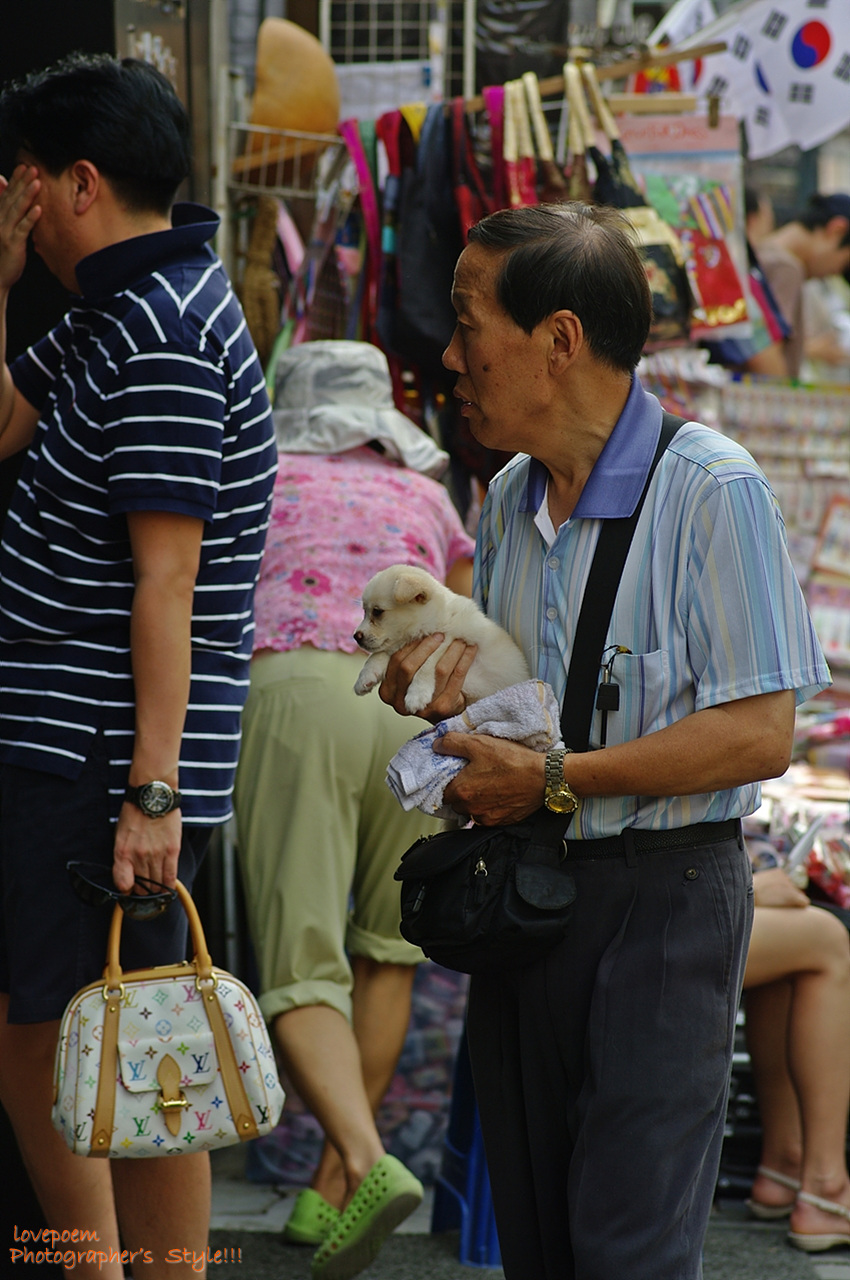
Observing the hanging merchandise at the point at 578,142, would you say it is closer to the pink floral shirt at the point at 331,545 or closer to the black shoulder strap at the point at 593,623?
the pink floral shirt at the point at 331,545

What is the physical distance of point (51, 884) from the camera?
2.34 metres

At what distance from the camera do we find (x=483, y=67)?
6.13m

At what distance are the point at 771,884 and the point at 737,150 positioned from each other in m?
2.98

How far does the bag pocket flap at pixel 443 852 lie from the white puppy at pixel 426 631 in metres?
0.25

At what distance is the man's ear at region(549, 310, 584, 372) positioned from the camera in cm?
186

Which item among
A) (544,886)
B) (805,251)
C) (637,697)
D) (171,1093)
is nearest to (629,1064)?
(544,886)

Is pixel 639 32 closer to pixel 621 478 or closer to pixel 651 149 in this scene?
pixel 651 149

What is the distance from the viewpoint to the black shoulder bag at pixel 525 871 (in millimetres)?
1864

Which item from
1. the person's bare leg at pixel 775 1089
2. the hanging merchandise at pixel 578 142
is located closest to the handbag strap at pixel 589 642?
the person's bare leg at pixel 775 1089

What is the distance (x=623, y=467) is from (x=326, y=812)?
5.85ft

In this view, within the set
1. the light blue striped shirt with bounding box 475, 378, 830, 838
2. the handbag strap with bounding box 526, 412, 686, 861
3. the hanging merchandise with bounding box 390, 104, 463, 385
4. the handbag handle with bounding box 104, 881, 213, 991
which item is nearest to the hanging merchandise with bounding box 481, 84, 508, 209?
the hanging merchandise with bounding box 390, 104, 463, 385

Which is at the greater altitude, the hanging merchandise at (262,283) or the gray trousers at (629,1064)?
the hanging merchandise at (262,283)

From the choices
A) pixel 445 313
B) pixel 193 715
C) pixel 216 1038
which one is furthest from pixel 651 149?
pixel 216 1038

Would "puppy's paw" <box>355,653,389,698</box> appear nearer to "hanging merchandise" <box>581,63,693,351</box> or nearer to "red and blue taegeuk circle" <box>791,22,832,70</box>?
"hanging merchandise" <box>581,63,693,351</box>
